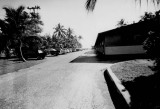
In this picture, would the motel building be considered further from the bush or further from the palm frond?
the palm frond

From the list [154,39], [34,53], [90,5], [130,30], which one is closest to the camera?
[154,39]

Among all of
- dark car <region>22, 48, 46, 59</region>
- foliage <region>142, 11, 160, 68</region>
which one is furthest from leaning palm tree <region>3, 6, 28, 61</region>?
foliage <region>142, 11, 160, 68</region>

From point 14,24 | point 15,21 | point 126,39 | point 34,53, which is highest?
point 15,21

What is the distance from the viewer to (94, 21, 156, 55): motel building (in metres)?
15.3

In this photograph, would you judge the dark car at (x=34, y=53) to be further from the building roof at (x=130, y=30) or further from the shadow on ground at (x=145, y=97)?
the shadow on ground at (x=145, y=97)

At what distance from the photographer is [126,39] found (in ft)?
52.6

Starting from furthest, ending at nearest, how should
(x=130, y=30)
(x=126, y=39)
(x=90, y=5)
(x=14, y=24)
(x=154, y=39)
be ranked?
(x=14, y=24), (x=126, y=39), (x=130, y=30), (x=90, y=5), (x=154, y=39)

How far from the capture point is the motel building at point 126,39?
1533cm

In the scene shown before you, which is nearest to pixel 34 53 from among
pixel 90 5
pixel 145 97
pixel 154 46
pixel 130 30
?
pixel 130 30

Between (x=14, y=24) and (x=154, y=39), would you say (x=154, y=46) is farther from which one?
(x=14, y=24)

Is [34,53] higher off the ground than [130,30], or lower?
lower

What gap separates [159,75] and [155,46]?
1.74 m

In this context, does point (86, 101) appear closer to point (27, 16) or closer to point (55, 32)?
point (27, 16)

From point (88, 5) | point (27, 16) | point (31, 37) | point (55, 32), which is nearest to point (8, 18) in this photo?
point (27, 16)
